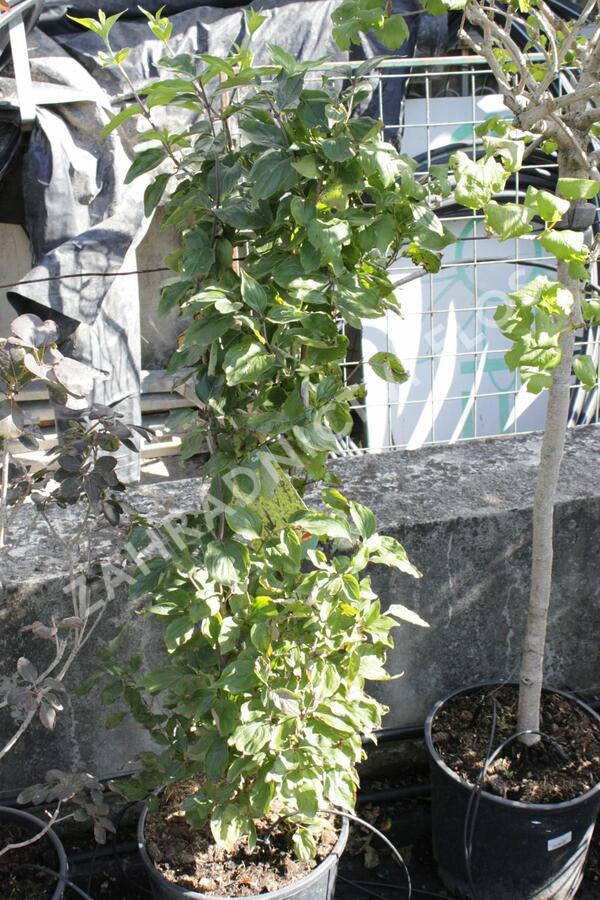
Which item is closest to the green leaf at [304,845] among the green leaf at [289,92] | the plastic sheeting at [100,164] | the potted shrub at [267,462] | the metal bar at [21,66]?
the potted shrub at [267,462]

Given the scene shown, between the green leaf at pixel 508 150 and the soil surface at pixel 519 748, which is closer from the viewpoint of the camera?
the green leaf at pixel 508 150

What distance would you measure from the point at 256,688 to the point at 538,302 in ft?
2.65

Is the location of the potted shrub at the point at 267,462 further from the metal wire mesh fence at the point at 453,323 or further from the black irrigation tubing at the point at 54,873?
the metal wire mesh fence at the point at 453,323

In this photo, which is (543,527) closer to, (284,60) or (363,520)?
(363,520)

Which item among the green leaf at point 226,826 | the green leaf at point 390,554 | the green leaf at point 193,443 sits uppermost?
the green leaf at point 193,443

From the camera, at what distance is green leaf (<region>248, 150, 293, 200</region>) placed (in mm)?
1271

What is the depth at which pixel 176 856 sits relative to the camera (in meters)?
1.67

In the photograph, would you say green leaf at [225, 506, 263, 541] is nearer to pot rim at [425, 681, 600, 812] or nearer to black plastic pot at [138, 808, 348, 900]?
black plastic pot at [138, 808, 348, 900]

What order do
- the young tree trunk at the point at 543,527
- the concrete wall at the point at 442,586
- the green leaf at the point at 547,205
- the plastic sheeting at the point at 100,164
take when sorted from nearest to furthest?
the green leaf at the point at 547,205 → the young tree trunk at the point at 543,527 → the concrete wall at the point at 442,586 → the plastic sheeting at the point at 100,164

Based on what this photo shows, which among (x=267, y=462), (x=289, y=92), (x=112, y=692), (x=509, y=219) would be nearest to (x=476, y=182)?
(x=509, y=219)

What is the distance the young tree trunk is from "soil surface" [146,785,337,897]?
54 cm

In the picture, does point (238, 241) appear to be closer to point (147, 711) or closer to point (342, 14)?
point (342, 14)

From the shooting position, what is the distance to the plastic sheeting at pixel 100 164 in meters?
2.88

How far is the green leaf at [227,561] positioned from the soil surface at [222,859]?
2.05 feet
